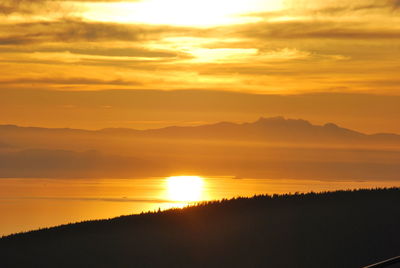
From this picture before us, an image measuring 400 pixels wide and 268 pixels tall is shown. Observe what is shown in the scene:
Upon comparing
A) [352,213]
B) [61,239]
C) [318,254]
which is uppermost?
[61,239]

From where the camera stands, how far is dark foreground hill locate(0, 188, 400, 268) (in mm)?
40250

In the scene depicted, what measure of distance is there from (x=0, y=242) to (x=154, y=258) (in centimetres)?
1190

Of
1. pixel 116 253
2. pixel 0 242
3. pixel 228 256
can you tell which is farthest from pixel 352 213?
pixel 0 242

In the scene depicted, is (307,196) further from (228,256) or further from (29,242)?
(29,242)

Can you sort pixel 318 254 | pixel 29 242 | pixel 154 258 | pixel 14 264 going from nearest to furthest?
pixel 318 254 < pixel 154 258 < pixel 14 264 < pixel 29 242

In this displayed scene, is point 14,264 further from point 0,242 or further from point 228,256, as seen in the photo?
point 228,256

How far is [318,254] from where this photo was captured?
3997 cm

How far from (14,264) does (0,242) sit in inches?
228

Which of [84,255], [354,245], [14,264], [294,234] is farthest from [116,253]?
[354,245]

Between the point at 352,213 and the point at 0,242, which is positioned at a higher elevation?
the point at 0,242

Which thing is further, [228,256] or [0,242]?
[0,242]

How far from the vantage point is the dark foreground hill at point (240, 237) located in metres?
40.2

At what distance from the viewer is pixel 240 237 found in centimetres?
4322

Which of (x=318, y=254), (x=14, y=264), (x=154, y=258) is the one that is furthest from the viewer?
(x=14, y=264)
